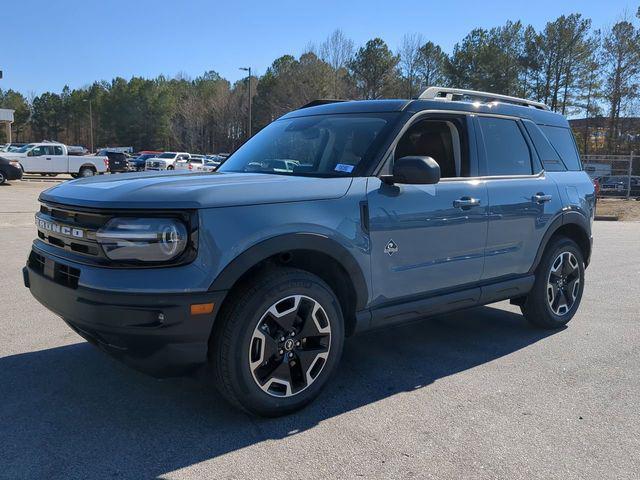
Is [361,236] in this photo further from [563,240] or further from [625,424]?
[563,240]

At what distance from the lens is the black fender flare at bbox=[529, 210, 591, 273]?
479 cm

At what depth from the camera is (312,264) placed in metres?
3.42

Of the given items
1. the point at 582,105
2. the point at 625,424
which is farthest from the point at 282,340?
the point at 582,105

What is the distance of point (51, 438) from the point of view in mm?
2932

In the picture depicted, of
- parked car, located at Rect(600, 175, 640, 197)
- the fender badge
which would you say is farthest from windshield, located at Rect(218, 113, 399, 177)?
parked car, located at Rect(600, 175, 640, 197)

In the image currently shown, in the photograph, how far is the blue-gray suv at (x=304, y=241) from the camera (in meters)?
2.79

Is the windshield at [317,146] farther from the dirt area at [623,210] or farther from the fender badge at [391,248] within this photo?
the dirt area at [623,210]

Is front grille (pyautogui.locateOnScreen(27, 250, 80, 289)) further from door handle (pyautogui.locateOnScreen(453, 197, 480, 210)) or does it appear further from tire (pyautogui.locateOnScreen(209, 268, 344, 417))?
door handle (pyautogui.locateOnScreen(453, 197, 480, 210))

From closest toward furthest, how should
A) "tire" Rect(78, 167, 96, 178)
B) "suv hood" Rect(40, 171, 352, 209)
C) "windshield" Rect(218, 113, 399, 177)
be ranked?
"suv hood" Rect(40, 171, 352, 209) → "windshield" Rect(218, 113, 399, 177) → "tire" Rect(78, 167, 96, 178)

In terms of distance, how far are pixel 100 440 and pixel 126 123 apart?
10345 centimetres

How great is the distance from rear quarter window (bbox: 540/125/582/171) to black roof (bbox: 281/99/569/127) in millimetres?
99

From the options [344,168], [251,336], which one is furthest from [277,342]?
[344,168]

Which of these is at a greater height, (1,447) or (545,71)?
(545,71)

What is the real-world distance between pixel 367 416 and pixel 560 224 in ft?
9.04
